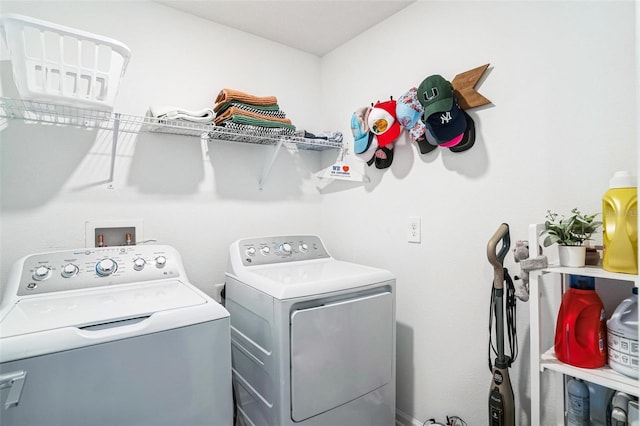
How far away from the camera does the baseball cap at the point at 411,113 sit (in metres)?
1.69

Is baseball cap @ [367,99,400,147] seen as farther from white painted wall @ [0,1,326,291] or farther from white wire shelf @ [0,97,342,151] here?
white painted wall @ [0,1,326,291]

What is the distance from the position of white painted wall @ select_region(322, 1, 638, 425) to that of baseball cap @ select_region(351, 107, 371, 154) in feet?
0.47

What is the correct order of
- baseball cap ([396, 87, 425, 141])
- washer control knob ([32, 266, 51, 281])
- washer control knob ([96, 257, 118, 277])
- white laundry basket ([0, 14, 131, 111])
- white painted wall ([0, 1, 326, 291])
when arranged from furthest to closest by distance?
baseball cap ([396, 87, 425, 141]) < white painted wall ([0, 1, 326, 291]) < washer control knob ([96, 257, 118, 277]) < washer control knob ([32, 266, 51, 281]) < white laundry basket ([0, 14, 131, 111])

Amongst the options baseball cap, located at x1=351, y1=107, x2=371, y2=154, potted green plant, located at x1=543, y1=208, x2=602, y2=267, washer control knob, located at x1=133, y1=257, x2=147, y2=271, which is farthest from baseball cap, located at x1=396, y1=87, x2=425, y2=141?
washer control knob, located at x1=133, y1=257, x2=147, y2=271

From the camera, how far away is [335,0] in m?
1.82

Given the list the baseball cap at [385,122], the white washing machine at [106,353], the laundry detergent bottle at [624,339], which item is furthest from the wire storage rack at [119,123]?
the laundry detergent bottle at [624,339]

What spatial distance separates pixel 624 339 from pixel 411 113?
3.99ft

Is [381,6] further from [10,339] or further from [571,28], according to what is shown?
[10,339]

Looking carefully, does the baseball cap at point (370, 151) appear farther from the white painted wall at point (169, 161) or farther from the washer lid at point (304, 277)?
the washer lid at point (304, 277)

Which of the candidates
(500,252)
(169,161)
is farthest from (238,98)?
(500,252)

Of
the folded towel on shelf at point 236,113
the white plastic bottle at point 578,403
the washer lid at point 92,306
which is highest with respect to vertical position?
the folded towel on shelf at point 236,113

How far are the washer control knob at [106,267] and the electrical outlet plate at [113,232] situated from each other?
26 cm

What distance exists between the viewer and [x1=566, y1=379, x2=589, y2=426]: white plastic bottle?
1083mm

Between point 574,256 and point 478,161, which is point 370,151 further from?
point 574,256
